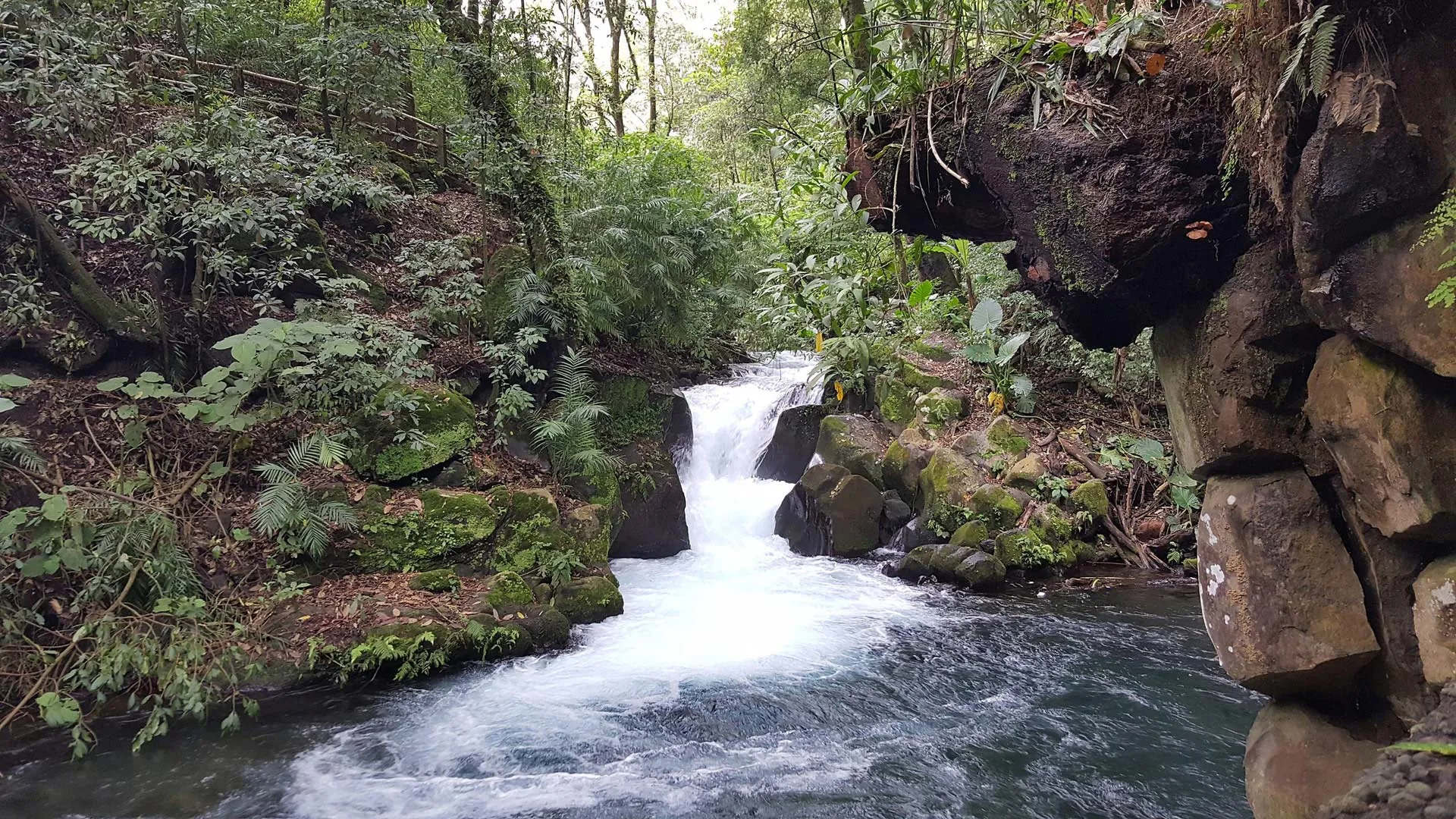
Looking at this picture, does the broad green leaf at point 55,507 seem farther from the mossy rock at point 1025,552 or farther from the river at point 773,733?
the mossy rock at point 1025,552

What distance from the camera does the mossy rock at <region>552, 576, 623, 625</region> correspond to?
7.31m

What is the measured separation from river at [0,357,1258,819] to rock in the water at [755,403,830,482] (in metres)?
3.71

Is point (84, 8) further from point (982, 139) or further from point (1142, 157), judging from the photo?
point (1142, 157)

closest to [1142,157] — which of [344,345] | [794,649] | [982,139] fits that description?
[982,139]

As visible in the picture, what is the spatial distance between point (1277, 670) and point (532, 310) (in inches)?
319

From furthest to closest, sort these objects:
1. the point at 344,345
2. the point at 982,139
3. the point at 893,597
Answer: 1. the point at 893,597
2. the point at 344,345
3. the point at 982,139

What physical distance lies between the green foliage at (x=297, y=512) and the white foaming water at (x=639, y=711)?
1.81 meters

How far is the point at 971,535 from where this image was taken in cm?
870

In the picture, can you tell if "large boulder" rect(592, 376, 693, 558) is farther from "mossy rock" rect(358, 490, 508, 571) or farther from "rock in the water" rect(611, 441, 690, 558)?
"mossy rock" rect(358, 490, 508, 571)

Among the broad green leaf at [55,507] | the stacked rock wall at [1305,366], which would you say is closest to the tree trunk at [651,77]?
the broad green leaf at [55,507]

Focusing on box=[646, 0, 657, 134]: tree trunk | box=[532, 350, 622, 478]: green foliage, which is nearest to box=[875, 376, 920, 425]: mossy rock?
box=[532, 350, 622, 478]: green foliage

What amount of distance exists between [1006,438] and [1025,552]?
75.8 inches

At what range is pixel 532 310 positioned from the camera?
9.21m

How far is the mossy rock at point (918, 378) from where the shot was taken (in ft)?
36.7
